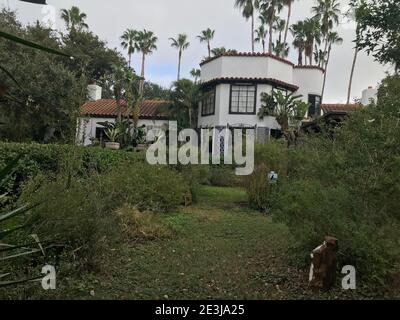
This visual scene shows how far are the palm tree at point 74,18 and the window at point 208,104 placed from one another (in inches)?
602

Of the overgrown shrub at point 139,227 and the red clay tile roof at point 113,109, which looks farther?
the red clay tile roof at point 113,109

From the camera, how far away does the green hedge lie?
872 centimetres

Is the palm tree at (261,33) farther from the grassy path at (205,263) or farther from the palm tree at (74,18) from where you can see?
the grassy path at (205,263)

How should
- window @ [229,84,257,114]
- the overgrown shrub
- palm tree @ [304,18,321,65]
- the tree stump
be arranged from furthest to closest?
1. palm tree @ [304,18,321,65]
2. window @ [229,84,257,114]
3. the overgrown shrub
4. the tree stump

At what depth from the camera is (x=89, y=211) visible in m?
6.09

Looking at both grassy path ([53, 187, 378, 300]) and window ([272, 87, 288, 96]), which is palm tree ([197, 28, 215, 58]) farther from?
grassy path ([53, 187, 378, 300])

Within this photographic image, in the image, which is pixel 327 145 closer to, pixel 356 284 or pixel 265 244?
pixel 265 244

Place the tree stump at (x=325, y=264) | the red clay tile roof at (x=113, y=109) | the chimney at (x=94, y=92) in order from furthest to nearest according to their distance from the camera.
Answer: the chimney at (x=94, y=92)
the red clay tile roof at (x=113, y=109)
the tree stump at (x=325, y=264)

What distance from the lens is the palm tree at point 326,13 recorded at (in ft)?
127

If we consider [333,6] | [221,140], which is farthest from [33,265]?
[333,6]

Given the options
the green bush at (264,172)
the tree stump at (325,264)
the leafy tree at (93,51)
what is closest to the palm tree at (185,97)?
the leafy tree at (93,51)

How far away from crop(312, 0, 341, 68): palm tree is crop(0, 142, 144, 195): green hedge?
32590 millimetres

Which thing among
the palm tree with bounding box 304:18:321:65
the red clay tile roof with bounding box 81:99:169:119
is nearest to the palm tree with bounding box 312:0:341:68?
the palm tree with bounding box 304:18:321:65

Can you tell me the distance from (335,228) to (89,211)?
3.35 meters
